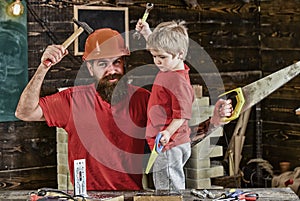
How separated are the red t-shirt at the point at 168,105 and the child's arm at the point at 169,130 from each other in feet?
0.09

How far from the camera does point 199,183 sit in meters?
5.21

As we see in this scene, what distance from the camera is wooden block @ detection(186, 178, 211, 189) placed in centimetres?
521

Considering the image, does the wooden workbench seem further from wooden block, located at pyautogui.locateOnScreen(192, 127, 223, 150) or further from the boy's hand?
wooden block, located at pyautogui.locateOnScreen(192, 127, 223, 150)

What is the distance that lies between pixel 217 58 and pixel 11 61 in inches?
70.5

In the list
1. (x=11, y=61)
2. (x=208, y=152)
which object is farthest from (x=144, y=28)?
(x=208, y=152)

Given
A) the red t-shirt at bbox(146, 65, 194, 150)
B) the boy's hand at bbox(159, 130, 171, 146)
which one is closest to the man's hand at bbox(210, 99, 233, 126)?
the red t-shirt at bbox(146, 65, 194, 150)

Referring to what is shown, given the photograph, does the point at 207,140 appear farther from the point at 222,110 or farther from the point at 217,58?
the point at 222,110

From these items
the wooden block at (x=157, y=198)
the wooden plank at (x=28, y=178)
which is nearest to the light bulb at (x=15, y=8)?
the wooden plank at (x=28, y=178)

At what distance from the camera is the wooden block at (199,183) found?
5.21m

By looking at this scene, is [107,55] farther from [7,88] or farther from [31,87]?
[7,88]

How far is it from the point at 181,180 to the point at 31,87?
3.42ft

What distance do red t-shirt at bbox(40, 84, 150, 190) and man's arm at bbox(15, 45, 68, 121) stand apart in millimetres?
147

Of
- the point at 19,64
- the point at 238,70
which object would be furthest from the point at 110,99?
the point at 238,70

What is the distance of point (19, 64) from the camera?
197 inches
